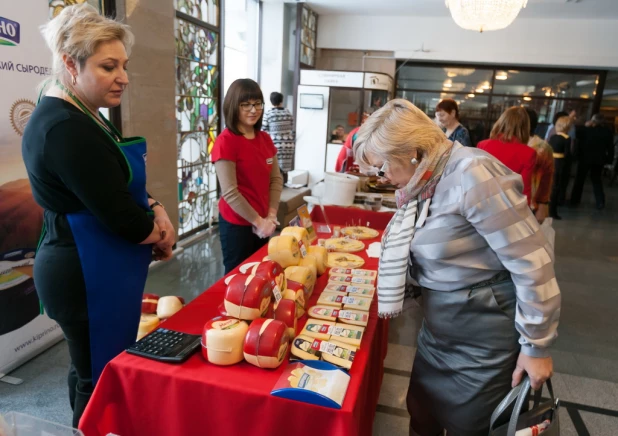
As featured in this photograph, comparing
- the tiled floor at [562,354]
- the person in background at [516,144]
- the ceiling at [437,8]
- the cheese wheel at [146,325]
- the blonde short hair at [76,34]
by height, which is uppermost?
the ceiling at [437,8]

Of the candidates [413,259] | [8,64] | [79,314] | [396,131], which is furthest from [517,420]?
[8,64]

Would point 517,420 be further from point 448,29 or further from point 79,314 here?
point 448,29

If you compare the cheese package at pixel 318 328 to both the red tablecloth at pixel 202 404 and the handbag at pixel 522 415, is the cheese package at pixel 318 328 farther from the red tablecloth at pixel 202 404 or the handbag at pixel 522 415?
the handbag at pixel 522 415

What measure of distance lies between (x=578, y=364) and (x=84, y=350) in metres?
2.53

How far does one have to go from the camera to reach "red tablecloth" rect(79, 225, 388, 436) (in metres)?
0.97

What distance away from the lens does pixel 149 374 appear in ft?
3.44

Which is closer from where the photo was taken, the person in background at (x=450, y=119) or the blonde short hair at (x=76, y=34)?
the blonde short hair at (x=76, y=34)

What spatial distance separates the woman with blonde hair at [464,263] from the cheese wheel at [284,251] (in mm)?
408

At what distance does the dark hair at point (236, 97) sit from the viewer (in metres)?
1.98

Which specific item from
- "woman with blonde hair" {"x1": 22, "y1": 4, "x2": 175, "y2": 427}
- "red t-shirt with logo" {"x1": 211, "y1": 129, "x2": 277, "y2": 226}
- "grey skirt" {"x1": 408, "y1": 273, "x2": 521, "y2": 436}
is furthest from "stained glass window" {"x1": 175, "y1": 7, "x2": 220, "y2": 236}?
"grey skirt" {"x1": 408, "y1": 273, "x2": 521, "y2": 436}

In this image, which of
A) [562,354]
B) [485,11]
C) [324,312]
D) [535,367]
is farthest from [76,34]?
[485,11]

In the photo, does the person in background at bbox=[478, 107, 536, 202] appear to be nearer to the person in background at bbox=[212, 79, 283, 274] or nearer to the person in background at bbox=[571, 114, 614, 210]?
the person in background at bbox=[212, 79, 283, 274]

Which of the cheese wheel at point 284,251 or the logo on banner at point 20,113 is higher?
the logo on banner at point 20,113

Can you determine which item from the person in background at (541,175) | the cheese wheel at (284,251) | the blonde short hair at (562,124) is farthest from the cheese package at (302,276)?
the blonde short hair at (562,124)
